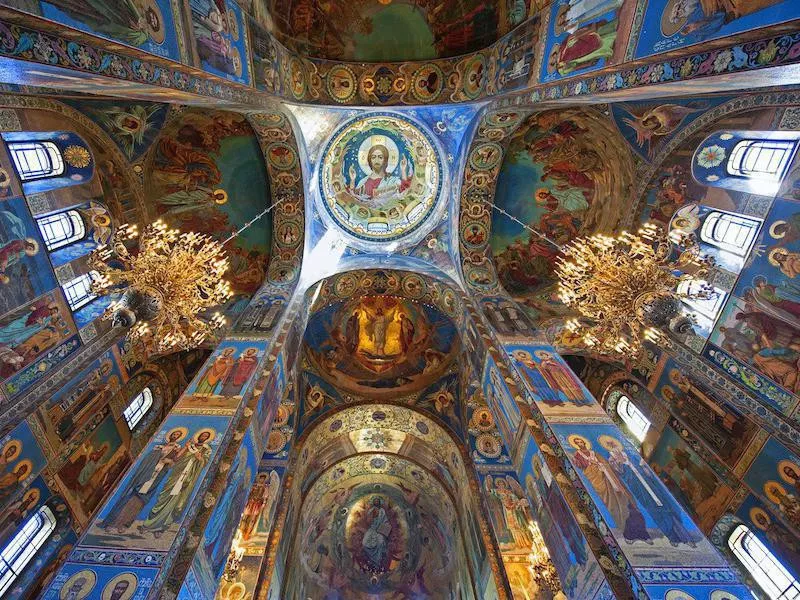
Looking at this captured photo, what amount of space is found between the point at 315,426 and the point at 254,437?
19.1 feet

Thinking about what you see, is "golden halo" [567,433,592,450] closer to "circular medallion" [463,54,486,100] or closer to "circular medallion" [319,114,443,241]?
"circular medallion" [319,114,443,241]

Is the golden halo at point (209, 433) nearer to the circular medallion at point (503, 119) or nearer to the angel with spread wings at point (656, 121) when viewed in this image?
the circular medallion at point (503, 119)

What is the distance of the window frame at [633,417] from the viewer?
11.0 metres

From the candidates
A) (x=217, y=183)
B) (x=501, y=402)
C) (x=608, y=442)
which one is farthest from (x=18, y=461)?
(x=608, y=442)

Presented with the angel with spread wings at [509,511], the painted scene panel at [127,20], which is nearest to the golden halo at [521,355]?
the angel with spread wings at [509,511]

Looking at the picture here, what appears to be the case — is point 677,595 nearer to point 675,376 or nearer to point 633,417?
point 675,376

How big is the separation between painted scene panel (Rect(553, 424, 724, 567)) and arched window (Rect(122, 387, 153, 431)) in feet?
35.2

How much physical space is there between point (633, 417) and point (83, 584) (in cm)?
1226

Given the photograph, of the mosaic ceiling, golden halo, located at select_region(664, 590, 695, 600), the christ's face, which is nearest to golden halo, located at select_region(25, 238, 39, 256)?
the mosaic ceiling

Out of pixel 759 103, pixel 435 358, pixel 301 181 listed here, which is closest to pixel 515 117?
pixel 759 103

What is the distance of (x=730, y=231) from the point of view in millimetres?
9047

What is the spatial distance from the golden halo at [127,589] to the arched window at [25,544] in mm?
4882

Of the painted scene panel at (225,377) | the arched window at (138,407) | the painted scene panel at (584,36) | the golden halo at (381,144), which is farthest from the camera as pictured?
the golden halo at (381,144)

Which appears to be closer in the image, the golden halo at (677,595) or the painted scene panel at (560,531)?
the golden halo at (677,595)
